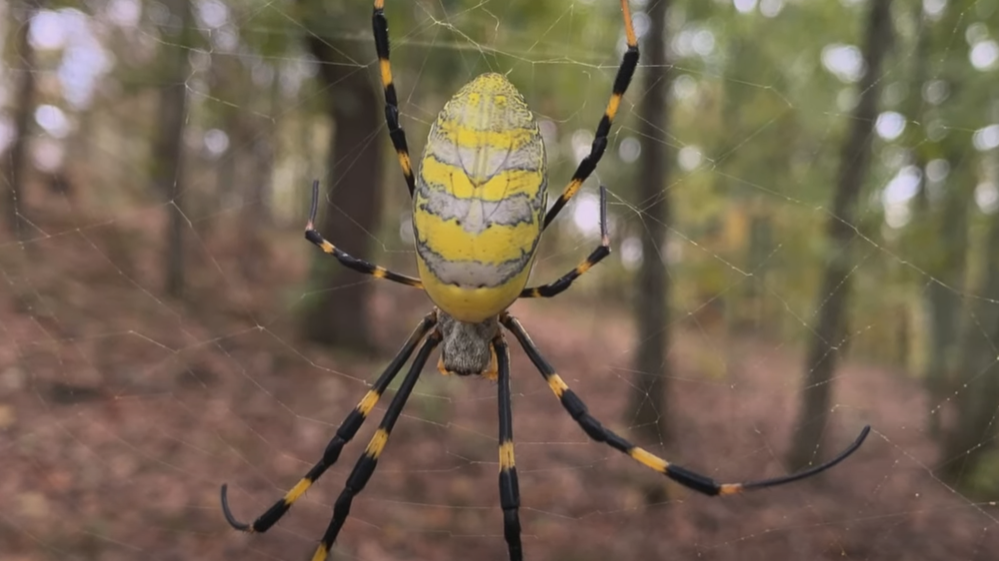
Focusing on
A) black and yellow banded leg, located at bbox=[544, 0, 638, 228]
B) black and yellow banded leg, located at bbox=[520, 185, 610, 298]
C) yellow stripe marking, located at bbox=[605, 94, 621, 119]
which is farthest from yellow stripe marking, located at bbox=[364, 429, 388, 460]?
yellow stripe marking, located at bbox=[605, 94, 621, 119]

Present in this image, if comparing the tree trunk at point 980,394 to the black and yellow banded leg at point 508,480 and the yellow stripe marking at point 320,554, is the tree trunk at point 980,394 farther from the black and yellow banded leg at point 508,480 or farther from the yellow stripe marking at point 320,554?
the yellow stripe marking at point 320,554

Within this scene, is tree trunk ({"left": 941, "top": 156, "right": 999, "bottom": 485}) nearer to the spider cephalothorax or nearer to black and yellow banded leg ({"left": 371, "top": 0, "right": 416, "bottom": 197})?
the spider cephalothorax

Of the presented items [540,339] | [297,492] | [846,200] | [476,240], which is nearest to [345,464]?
[297,492]

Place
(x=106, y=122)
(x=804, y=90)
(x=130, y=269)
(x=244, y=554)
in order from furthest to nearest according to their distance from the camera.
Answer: (x=106, y=122) → (x=130, y=269) → (x=804, y=90) → (x=244, y=554)

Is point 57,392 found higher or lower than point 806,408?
lower

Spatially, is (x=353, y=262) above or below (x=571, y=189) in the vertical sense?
below

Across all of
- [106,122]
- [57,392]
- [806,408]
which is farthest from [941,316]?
[106,122]

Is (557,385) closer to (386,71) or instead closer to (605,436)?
(605,436)

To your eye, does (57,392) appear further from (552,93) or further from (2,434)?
(552,93)
